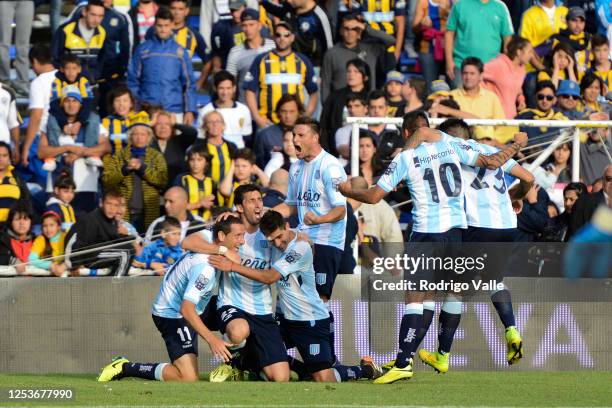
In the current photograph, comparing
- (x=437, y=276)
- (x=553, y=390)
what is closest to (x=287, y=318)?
(x=437, y=276)

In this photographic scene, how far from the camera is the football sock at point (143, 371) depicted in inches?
425

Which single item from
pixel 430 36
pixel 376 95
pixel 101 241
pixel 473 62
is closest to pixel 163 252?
pixel 101 241

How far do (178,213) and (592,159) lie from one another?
4374mm

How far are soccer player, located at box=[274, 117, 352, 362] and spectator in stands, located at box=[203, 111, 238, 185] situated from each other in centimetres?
335

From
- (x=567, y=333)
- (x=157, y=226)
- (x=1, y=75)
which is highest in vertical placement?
(x=1, y=75)

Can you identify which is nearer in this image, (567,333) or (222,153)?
(567,333)

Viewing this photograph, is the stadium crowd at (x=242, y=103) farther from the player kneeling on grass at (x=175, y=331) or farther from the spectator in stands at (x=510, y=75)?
the player kneeling on grass at (x=175, y=331)

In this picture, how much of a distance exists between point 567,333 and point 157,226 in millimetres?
4174

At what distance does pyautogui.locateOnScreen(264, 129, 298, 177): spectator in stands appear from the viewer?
14477 millimetres

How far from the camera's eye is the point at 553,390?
32.8ft

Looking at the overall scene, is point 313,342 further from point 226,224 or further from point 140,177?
point 140,177

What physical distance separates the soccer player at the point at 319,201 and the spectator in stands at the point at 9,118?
5.35m

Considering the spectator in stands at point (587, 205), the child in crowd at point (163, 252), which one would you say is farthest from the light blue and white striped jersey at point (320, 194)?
the spectator in stands at point (587, 205)

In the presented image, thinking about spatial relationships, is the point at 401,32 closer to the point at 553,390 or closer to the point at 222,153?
the point at 222,153
